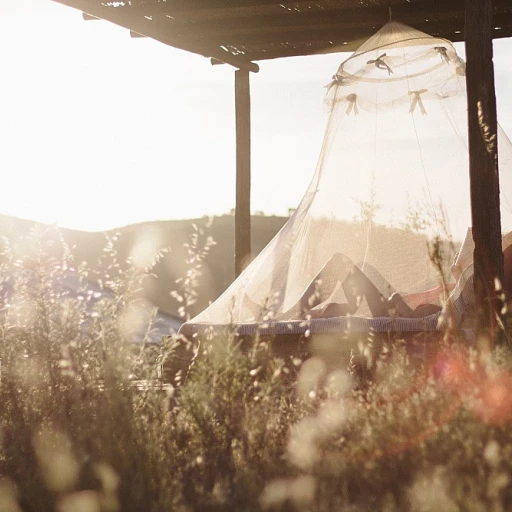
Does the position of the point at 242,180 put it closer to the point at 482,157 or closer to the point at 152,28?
the point at 152,28

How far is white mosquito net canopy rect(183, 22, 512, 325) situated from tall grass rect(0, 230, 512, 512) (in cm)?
232

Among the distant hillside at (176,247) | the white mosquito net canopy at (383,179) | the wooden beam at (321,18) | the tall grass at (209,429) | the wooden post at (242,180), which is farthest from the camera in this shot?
the distant hillside at (176,247)

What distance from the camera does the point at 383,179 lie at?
5.84 m

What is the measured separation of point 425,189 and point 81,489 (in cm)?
372

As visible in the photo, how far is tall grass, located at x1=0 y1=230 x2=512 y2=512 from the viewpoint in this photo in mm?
2502

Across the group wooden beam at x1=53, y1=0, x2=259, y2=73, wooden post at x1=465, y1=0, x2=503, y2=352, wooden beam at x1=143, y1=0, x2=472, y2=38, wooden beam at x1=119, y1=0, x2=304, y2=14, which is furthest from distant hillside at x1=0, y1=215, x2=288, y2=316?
wooden post at x1=465, y1=0, x2=503, y2=352

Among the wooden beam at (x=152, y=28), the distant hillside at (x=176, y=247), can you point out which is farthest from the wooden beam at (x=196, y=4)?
the distant hillside at (x=176, y=247)

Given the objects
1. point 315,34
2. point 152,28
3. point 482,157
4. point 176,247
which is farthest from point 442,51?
point 176,247

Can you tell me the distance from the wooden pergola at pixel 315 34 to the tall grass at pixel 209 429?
1.41 m

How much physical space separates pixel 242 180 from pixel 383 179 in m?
2.17

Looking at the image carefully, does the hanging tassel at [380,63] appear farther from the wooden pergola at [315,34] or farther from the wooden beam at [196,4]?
the wooden beam at [196,4]

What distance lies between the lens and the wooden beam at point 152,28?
5758mm

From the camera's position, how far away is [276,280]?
585 cm

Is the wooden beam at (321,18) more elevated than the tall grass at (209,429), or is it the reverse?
the wooden beam at (321,18)
